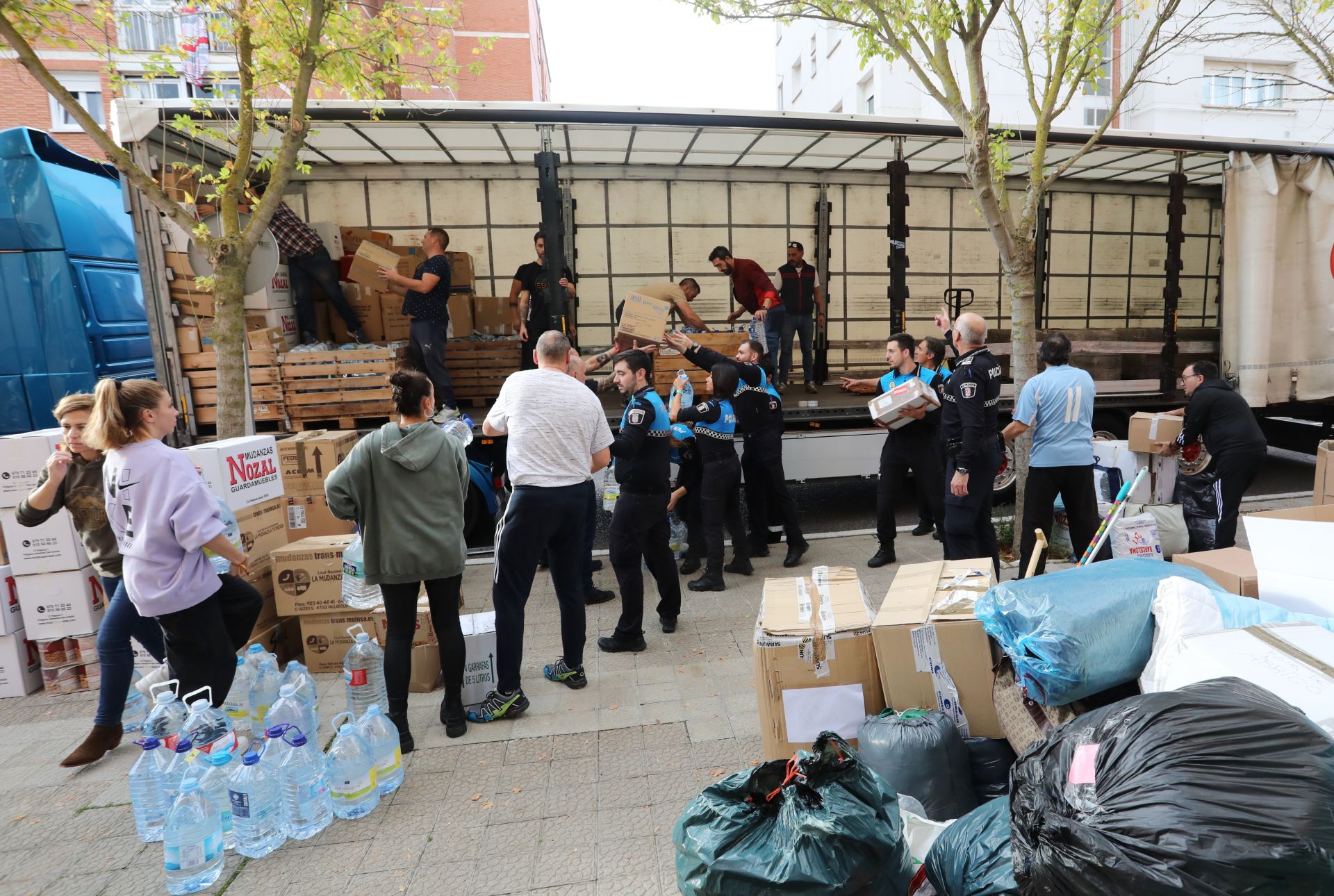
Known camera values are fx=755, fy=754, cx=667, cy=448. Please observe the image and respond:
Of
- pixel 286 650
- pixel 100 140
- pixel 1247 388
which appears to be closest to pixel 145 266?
pixel 100 140

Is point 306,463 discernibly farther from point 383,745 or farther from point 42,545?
point 383,745

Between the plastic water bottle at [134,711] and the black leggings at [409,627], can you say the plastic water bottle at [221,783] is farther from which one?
the plastic water bottle at [134,711]

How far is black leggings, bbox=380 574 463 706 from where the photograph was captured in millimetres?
3387

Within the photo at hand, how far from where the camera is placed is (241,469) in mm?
4270

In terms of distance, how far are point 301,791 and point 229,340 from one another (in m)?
3.26

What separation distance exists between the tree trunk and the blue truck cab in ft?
7.07

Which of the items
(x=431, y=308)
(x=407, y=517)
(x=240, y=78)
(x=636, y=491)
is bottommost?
(x=636, y=491)

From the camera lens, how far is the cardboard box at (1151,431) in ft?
20.5

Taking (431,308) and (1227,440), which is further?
(431,308)

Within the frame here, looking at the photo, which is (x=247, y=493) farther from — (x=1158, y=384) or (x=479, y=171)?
(x=1158, y=384)

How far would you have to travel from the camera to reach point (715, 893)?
1645mm

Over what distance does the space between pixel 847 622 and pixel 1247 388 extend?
7853mm

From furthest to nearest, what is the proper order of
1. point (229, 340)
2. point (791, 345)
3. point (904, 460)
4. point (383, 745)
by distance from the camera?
point (791, 345) → point (904, 460) → point (229, 340) → point (383, 745)

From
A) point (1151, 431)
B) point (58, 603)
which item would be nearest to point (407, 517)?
point (58, 603)
